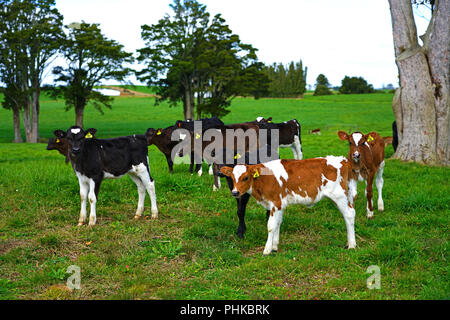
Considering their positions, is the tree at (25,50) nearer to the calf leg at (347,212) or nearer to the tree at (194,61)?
the tree at (194,61)

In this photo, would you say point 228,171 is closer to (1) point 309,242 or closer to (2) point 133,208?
(1) point 309,242

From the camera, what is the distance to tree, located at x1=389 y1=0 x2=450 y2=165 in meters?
14.6

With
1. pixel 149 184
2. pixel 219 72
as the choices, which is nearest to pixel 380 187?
pixel 149 184

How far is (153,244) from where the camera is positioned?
24.2 ft

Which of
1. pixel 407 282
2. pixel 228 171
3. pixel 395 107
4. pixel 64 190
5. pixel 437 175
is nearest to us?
pixel 407 282

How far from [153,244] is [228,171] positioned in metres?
1.86

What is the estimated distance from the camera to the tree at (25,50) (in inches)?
1505

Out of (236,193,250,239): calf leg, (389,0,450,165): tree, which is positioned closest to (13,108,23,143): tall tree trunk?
(389,0,450,165): tree

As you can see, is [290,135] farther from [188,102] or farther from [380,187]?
[188,102]

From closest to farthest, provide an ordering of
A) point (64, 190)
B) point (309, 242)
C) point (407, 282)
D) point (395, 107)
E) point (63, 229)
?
point (407, 282)
point (309, 242)
point (63, 229)
point (64, 190)
point (395, 107)

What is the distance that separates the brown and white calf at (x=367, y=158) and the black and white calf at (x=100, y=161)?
424 centimetres

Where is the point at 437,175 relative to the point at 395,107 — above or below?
below

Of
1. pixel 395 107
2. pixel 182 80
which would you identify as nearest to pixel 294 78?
pixel 182 80

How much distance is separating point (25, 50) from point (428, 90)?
3575cm
